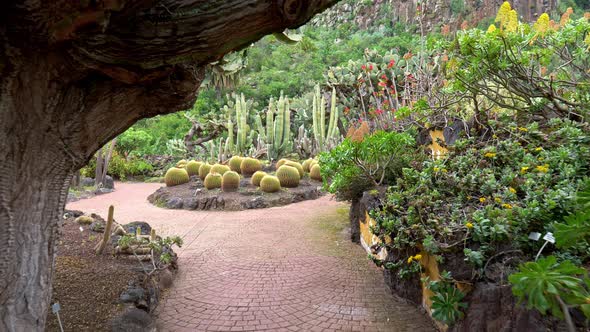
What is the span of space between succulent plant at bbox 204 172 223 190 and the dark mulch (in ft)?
17.7

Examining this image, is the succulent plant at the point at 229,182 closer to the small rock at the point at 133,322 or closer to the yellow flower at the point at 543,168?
the small rock at the point at 133,322

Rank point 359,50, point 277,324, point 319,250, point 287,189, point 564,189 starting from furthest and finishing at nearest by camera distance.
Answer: point 359,50, point 287,189, point 319,250, point 277,324, point 564,189

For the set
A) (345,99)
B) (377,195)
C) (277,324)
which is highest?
(345,99)

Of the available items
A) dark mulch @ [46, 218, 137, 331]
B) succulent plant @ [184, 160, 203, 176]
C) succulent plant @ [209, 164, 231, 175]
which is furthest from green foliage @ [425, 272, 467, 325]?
succulent plant @ [184, 160, 203, 176]

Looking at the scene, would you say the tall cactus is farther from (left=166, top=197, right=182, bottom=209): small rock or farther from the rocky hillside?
the rocky hillside

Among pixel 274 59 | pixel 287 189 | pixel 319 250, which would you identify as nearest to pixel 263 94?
pixel 274 59

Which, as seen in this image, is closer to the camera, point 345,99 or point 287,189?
point 287,189

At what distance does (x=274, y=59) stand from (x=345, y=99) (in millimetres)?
15040

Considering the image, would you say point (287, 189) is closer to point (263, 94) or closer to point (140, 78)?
point (140, 78)

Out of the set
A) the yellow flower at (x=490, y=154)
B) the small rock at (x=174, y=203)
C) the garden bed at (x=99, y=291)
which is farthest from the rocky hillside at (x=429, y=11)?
the garden bed at (x=99, y=291)

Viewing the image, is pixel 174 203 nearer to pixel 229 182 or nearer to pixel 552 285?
pixel 229 182

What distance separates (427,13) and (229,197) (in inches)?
929

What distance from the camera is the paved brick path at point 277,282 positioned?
3510 mm

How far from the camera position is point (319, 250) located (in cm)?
566
